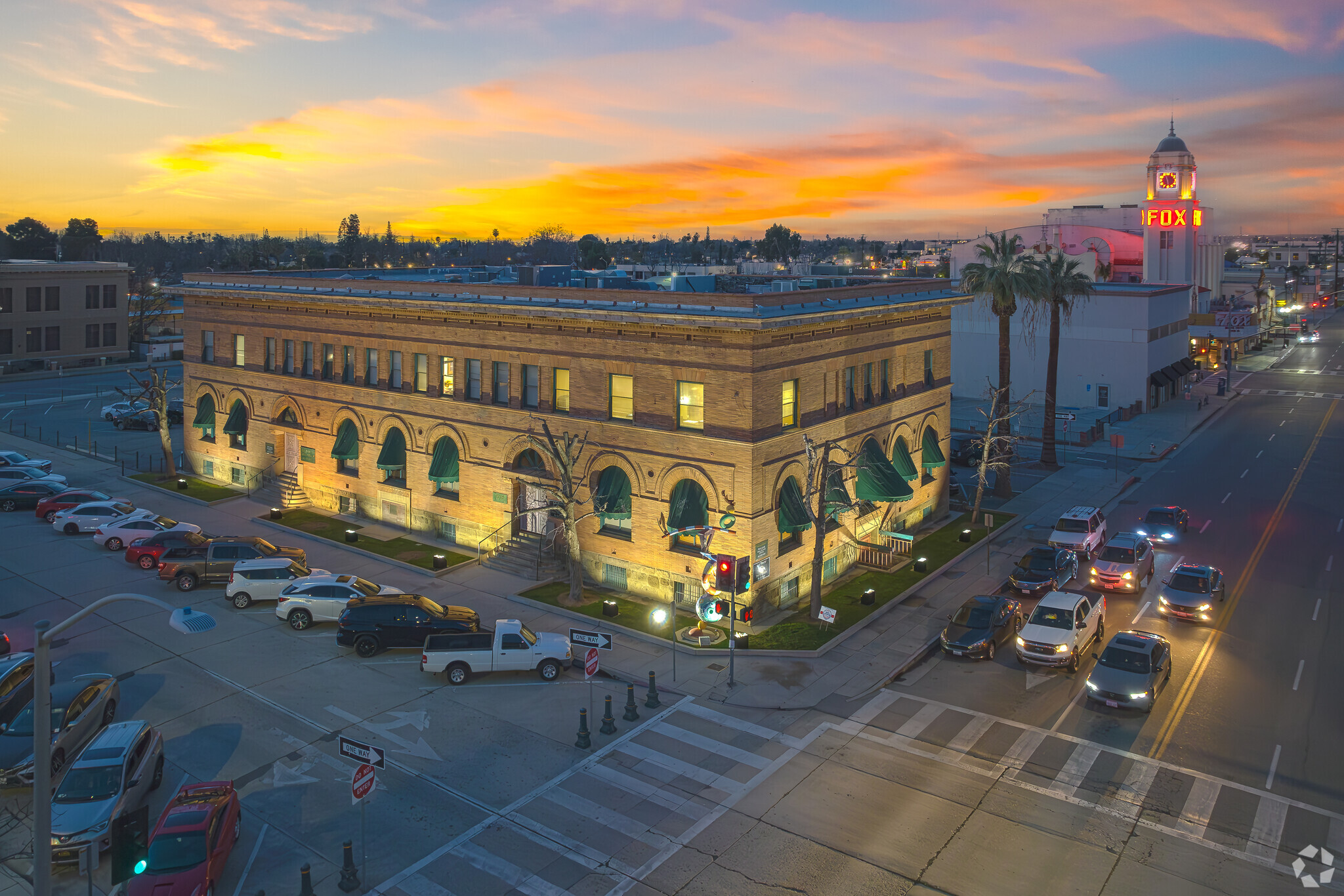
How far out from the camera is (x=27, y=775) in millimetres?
23094

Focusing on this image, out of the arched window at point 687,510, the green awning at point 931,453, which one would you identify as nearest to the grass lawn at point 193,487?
the arched window at point 687,510

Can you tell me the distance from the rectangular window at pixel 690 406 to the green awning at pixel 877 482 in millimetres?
7830

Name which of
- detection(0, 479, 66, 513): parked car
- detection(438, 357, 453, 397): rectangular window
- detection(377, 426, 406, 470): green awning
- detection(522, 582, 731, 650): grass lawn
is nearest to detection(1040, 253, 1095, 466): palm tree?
detection(522, 582, 731, 650): grass lawn

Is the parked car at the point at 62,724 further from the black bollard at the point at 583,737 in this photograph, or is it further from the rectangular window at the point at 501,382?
the rectangular window at the point at 501,382

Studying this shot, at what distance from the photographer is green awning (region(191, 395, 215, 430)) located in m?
55.0

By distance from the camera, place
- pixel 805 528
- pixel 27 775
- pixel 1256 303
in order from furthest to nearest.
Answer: pixel 1256 303 → pixel 805 528 → pixel 27 775

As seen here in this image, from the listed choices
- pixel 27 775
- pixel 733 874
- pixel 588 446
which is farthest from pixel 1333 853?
pixel 27 775

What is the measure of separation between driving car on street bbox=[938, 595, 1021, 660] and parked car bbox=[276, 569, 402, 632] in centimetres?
2008

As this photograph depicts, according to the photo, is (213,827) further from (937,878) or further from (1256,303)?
(1256,303)

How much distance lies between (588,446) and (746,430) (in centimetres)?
733

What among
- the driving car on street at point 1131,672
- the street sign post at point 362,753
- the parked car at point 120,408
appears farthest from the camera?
the parked car at point 120,408

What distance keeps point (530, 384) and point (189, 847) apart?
23808 millimetres

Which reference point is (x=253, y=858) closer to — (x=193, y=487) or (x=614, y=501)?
(x=614, y=501)

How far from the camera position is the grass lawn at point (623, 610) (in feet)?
110
